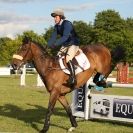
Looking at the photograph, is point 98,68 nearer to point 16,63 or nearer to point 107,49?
point 107,49

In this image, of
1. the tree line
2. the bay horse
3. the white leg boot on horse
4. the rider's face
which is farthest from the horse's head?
the tree line

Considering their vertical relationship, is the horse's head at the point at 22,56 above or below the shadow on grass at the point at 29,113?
above

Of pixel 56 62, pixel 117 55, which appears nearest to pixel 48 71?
pixel 56 62

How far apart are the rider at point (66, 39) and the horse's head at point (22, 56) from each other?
548 millimetres

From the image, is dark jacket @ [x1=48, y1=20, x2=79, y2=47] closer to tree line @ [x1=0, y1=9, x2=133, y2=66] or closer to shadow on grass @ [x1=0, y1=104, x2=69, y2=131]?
shadow on grass @ [x1=0, y1=104, x2=69, y2=131]

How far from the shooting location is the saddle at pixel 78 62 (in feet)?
33.3

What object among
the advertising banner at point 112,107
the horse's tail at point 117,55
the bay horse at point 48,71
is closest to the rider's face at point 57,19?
the bay horse at point 48,71

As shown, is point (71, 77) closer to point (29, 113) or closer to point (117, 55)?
point (117, 55)

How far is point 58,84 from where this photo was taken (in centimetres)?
995

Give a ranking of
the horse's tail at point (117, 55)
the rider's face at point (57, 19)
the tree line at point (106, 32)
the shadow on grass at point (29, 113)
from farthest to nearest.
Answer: the tree line at point (106, 32) → the shadow on grass at point (29, 113) → the horse's tail at point (117, 55) → the rider's face at point (57, 19)

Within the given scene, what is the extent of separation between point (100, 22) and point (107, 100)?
93.3 meters

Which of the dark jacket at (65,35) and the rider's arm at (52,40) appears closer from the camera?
the dark jacket at (65,35)

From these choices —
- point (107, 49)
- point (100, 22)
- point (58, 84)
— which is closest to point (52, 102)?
point (58, 84)

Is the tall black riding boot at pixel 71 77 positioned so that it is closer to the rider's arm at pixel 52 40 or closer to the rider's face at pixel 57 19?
the rider's arm at pixel 52 40
